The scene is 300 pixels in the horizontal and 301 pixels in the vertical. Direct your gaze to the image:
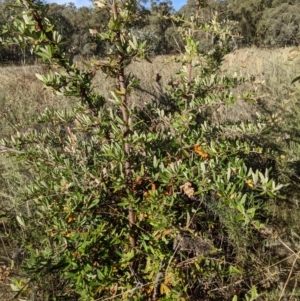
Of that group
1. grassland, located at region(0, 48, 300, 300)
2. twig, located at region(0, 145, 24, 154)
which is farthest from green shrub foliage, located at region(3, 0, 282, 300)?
grassland, located at region(0, 48, 300, 300)

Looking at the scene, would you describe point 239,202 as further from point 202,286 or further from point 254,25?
point 254,25

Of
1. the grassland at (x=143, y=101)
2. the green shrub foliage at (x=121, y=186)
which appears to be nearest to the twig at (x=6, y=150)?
the green shrub foliage at (x=121, y=186)

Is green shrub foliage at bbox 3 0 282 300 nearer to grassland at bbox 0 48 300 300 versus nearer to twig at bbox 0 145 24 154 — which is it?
twig at bbox 0 145 24 154

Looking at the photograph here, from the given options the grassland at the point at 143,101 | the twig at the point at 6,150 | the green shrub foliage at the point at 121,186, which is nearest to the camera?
the green shrub foliage at the point at 121,186

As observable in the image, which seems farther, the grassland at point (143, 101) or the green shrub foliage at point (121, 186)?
the grassland at point (143, 101)

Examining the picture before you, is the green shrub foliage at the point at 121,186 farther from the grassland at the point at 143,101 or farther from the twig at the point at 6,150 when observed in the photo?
the grassland at the point at 143,101

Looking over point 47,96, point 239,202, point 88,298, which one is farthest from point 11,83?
point 239,202

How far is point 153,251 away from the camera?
1603mm

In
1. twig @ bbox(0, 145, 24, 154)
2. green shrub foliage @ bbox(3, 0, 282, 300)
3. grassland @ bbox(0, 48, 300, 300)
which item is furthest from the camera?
grassland @ bbox(0, 48, 300, 300)

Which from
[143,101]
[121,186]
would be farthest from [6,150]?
[143,101]

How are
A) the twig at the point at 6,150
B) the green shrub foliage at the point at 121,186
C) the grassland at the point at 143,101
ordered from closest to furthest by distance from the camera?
the green shrub foliage at the point at 121,186, the twig at the point at 6,150, the grassland at the point at 143,101

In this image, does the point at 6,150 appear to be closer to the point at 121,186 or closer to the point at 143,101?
the point at 121,186

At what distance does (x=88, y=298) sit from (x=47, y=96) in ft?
14.1

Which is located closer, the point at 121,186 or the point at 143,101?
the point at 121,186
